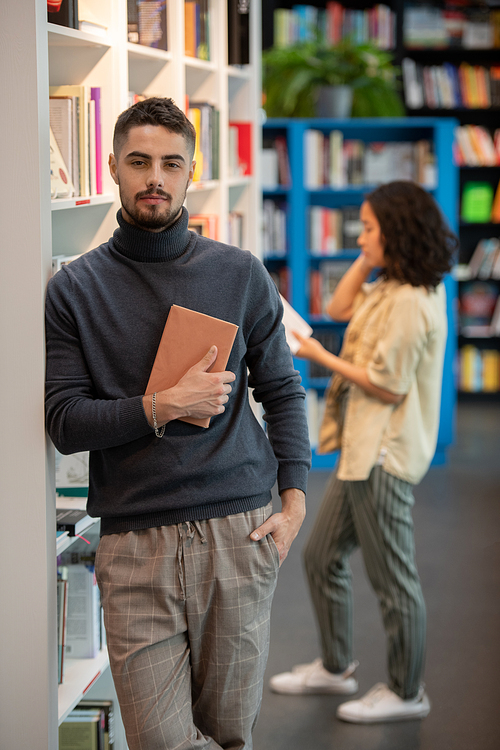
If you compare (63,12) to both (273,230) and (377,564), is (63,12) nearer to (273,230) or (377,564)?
(377,564)

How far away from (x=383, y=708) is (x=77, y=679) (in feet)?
3.51

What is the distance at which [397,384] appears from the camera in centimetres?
243

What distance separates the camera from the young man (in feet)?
4.79

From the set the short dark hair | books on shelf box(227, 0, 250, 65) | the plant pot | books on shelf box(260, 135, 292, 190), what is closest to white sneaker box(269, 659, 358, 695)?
the short dark hair

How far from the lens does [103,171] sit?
2039 millimetres

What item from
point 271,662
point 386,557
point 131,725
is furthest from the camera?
point 271,662

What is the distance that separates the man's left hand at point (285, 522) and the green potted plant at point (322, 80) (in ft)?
14.3

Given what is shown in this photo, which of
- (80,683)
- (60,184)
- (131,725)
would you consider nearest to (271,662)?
(80,683)

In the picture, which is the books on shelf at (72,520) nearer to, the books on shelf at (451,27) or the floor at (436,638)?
the floor at (436,638)

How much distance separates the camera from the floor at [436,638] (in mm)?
2482

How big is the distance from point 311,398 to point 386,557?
113 inches

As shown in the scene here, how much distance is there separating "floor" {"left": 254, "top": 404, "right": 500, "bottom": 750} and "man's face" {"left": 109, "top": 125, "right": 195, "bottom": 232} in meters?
1.69

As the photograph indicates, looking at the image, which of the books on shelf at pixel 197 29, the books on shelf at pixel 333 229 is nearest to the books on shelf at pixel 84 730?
the books on shelf at pixel 197 29

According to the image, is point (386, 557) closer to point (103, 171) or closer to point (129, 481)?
point (129, 481)
